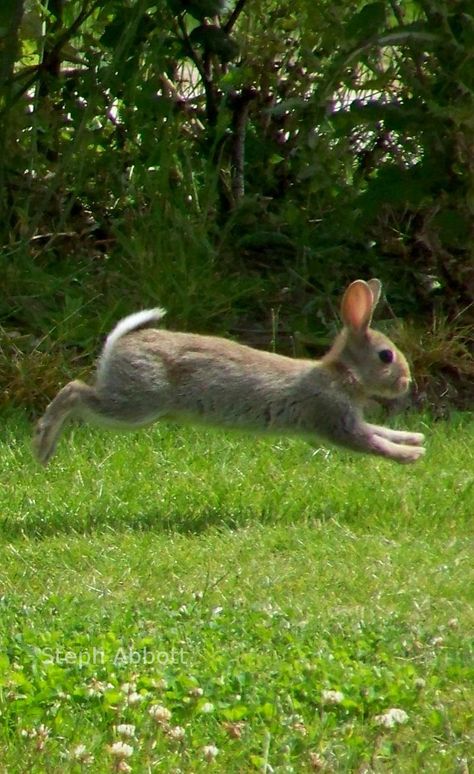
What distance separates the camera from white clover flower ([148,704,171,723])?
405cm

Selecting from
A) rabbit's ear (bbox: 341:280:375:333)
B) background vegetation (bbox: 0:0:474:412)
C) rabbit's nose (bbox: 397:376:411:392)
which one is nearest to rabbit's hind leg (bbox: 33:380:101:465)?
background vegetation (bbox: 0:0:474:412)

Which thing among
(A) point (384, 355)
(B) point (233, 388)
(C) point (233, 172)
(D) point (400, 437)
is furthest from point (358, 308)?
(C) point (233, 172)

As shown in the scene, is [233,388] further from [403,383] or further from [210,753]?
[210,753]

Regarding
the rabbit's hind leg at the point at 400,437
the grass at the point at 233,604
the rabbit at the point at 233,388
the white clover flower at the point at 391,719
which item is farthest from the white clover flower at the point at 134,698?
the rabbit's hind leg at the point at 400,437

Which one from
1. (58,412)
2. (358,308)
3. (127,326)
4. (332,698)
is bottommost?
(332,698)

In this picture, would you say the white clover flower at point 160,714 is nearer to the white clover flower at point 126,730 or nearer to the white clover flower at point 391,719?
the white clover flower at point 126,730

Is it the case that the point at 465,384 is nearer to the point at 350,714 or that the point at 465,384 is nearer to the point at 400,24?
the point at 400,24

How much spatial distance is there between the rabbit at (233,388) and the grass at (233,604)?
0.71 feet

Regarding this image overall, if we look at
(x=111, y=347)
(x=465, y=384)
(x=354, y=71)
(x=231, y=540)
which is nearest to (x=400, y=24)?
(x=354, y=71)

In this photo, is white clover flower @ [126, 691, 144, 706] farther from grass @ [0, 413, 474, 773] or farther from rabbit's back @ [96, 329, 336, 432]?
rabbit's back @ [96, 329, 336, 432]

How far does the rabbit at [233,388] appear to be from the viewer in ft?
21.3

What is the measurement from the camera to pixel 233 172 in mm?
9289

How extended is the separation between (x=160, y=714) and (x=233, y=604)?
1126 mm

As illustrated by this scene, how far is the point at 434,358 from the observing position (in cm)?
806
